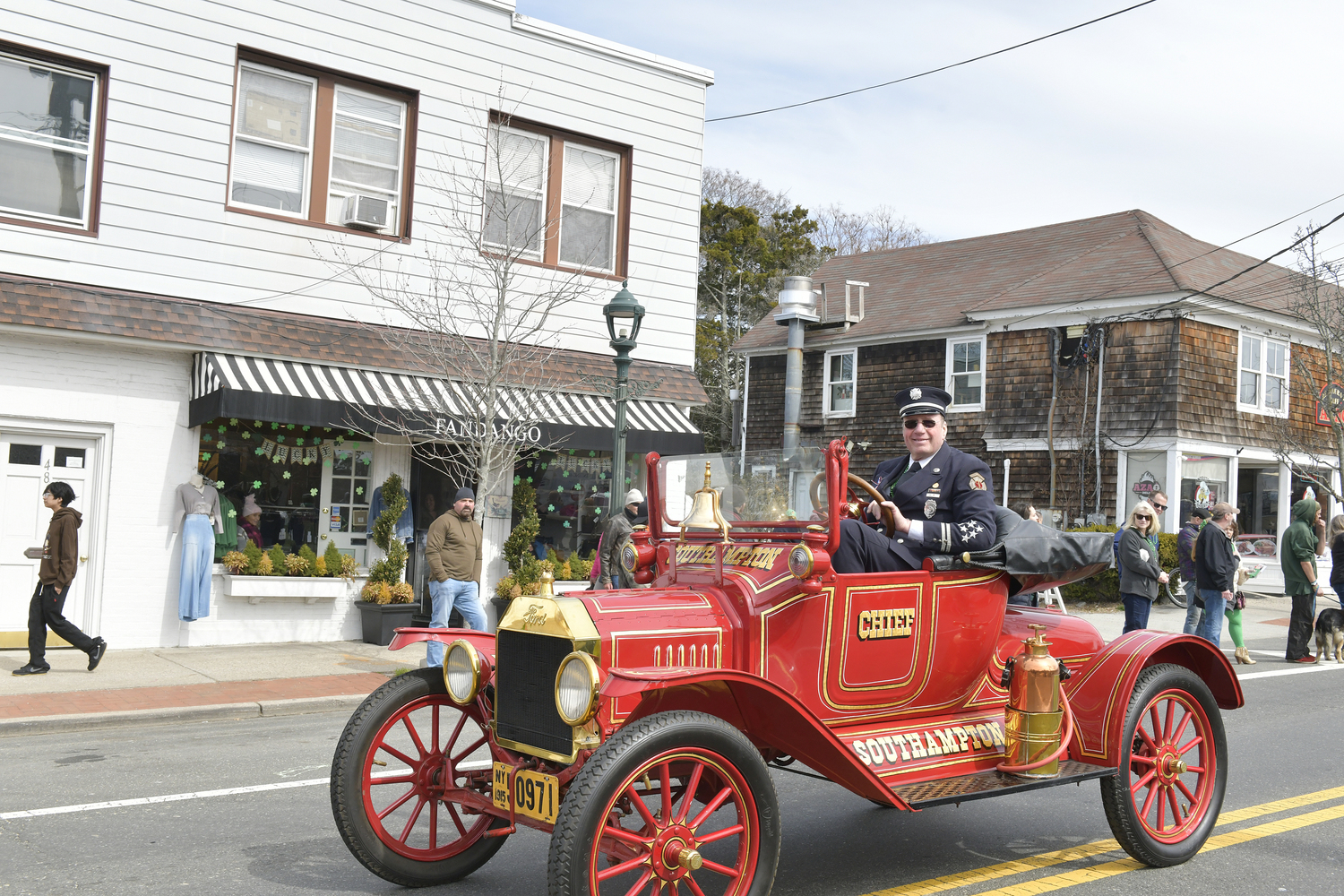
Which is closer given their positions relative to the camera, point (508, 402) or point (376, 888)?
point (376, 888)

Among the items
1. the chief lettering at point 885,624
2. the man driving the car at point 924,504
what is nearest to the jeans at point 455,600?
the man driving the car at point 924,504

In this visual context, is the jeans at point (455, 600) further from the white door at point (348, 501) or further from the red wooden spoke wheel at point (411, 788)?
the red wooden spoke wheel at point (411, 788)

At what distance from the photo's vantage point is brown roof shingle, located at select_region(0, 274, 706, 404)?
35.7 ft

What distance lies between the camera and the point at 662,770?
3773 millimetres

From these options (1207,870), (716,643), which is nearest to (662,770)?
(716,643)

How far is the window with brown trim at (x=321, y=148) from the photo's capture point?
490 inches

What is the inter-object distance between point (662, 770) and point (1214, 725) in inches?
122

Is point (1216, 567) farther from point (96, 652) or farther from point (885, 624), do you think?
point (96, 652)

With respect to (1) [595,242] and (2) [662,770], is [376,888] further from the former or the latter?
(1) [595,242]

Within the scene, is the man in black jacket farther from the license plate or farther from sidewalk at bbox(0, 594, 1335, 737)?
the license plate

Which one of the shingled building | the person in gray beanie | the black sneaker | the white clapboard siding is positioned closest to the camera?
the black sneaker

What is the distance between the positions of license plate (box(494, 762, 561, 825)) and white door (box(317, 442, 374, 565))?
31.1 ft

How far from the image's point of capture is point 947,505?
17.0ft

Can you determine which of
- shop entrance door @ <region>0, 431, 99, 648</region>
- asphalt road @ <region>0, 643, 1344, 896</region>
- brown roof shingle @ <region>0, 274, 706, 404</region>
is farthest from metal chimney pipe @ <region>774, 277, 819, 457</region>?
Result: asphalt road @ <region>0, 643, 1344, 896</region>
